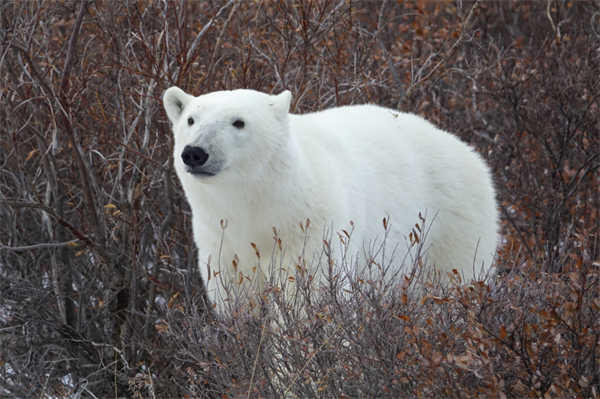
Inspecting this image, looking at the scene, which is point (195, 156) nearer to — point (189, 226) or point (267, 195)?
point (267, 195)

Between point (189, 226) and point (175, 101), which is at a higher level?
point (175, 101)

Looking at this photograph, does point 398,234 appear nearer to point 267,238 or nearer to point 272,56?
point 267,238

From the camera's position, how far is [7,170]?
14.8ft

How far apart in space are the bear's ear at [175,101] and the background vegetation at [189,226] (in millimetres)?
430

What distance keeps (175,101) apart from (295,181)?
0.61 metres

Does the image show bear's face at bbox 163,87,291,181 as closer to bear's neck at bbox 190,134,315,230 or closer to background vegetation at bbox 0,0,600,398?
bear's neck at bbox 190,134,315,230

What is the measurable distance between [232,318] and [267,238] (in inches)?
23.2

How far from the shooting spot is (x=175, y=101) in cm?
327

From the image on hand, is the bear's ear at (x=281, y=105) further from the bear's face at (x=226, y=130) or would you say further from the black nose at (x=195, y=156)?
the black nose at (x=195, y=156)

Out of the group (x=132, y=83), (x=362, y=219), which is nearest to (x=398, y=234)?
(x=362, y=219)

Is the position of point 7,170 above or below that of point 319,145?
below

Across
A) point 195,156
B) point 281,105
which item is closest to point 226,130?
point 195,156

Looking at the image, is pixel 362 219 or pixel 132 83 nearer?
pixel 362 219

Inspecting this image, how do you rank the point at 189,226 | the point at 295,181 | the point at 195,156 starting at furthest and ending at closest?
the point at 189,226, the point at 295,181, the point at 195,156
